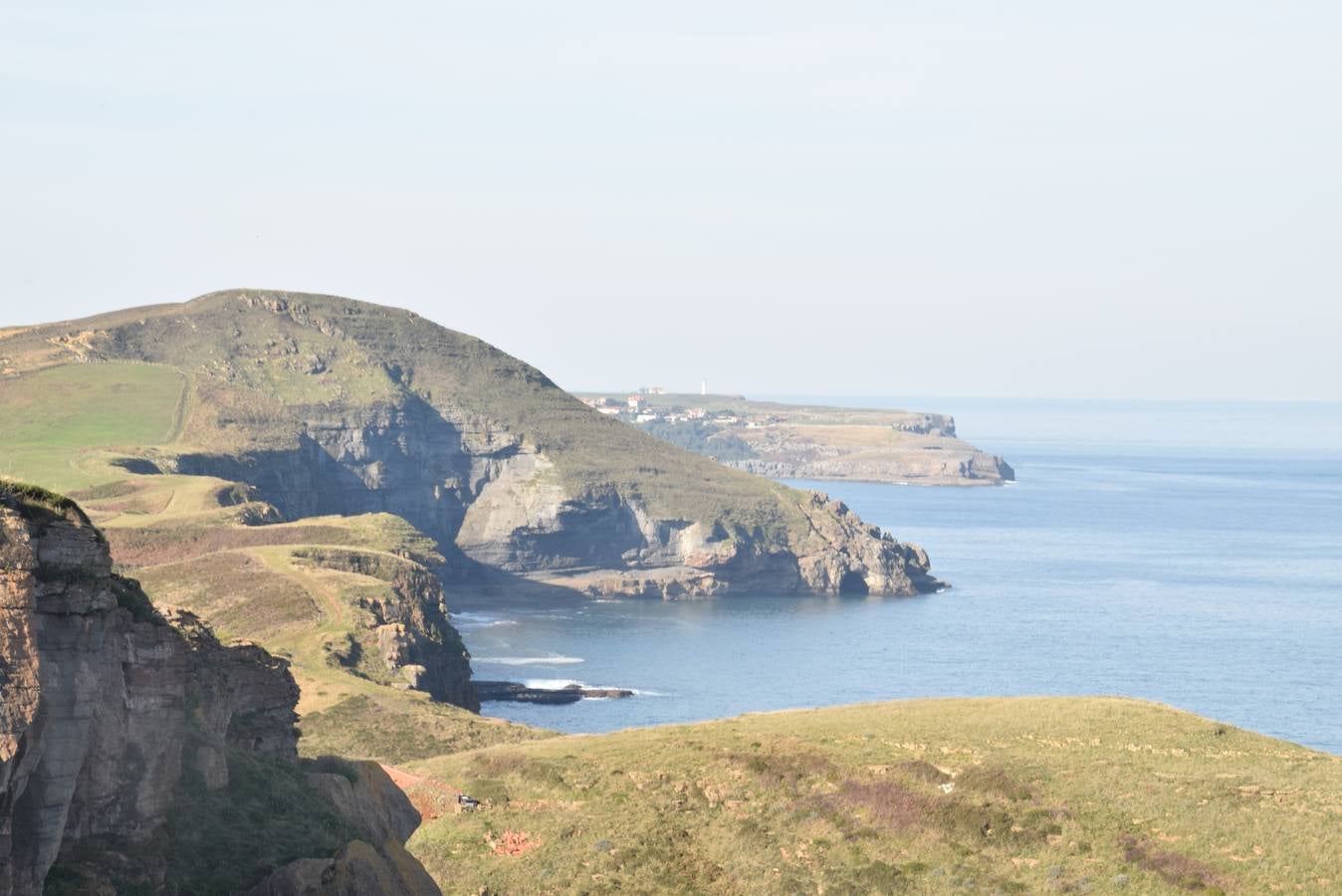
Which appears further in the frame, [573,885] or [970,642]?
[970,642]

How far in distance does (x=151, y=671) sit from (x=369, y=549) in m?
134

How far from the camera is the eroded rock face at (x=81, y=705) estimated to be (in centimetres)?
2559

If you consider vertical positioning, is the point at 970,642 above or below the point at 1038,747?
below

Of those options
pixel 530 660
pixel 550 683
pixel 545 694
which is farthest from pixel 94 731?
pixel 530 660

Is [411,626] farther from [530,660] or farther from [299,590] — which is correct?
[530,660]

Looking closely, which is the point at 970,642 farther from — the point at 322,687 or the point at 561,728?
the point at 322,687

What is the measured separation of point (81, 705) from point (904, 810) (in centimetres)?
3422

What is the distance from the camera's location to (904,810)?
183 feet

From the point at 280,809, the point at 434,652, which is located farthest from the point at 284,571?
the point at 280,809

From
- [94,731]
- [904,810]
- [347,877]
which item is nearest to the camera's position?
[94,731]

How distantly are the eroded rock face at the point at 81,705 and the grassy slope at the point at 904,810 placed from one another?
21.5 meters

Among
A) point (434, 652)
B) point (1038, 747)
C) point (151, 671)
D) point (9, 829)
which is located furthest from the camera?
point (434, 652)

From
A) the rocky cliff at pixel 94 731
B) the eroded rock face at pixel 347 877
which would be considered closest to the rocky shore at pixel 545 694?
the rocky cliff at pixel 94 731

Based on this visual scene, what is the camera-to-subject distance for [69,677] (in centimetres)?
2697
